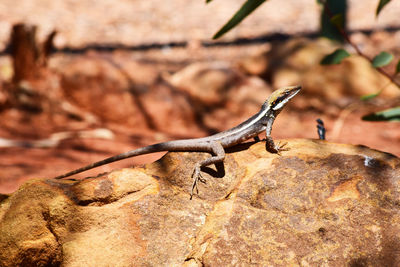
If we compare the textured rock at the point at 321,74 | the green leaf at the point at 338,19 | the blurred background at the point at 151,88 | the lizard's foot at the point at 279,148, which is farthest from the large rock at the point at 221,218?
the textured rock at the point at 321,74

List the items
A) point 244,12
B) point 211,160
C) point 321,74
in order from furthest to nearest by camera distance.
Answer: point 321,74 → point 211,160 → point 244,12

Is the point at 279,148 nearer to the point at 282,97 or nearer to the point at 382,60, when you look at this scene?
the point at 282,97

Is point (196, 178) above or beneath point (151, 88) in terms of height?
above

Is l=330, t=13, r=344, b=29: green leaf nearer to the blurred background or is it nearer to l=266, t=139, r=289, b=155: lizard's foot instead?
l=266, t=139, r=289, b=155: lizard's foot

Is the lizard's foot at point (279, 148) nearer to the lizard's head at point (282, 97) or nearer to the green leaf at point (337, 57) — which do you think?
the lizard's head at point (282, 97)

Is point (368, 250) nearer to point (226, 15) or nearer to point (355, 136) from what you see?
point (355, 136)

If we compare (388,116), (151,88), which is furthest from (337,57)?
(151,88)
